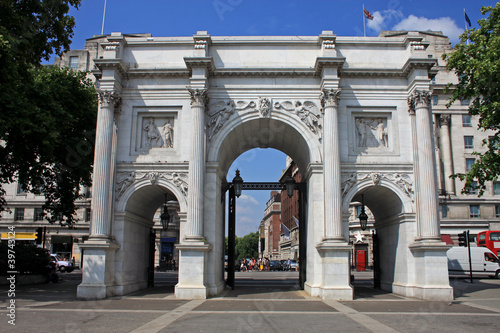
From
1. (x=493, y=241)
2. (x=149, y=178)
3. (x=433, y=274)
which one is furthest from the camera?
(x=493, y=241)

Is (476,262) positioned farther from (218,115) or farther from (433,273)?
(218,115)

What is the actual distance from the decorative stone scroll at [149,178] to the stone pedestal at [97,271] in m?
2.77

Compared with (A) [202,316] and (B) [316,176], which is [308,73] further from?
(A) [202,316]

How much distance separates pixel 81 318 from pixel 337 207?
1171cm

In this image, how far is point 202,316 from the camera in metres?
13.9

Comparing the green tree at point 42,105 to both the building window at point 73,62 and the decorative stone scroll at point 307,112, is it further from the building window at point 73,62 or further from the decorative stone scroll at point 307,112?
the building window at point 73,62

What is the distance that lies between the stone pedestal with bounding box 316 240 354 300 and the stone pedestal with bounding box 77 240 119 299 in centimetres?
961

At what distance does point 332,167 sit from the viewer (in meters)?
20.5

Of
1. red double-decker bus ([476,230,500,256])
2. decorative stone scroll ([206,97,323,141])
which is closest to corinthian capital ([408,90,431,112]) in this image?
decorative stone scroll ([206,97,323,141])

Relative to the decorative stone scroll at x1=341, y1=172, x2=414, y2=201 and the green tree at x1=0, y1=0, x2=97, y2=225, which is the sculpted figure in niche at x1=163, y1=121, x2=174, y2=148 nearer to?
the green tree at x1=0, y1=0, x2=97, y2=225

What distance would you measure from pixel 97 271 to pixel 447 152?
48.5m

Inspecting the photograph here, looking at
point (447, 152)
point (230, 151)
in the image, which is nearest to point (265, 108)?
point (230, 151)

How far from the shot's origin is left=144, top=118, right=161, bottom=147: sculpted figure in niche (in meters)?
22.3

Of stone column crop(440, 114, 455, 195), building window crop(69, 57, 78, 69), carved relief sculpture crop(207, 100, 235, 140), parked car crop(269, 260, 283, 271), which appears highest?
building window crop(69, 57, 78, 69)
